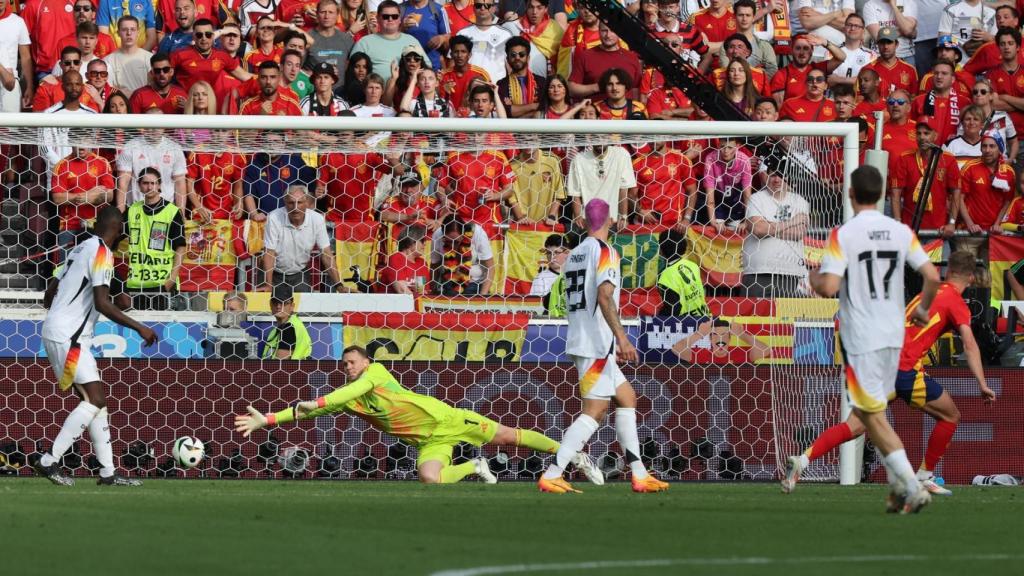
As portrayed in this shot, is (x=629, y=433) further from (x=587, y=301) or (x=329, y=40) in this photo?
(x=329, y=40)

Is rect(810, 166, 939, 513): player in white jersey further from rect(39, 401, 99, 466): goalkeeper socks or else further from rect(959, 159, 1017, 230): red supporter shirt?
rect(959, 159, 1017, 230): red supporter shirt

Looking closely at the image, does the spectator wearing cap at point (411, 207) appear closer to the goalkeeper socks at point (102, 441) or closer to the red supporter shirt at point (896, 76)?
the goalkeeper socks at point (102, 441)

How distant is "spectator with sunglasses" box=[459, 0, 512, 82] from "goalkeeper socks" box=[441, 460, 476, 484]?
6890mm

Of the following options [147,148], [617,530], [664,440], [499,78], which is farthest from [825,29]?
[617,530]

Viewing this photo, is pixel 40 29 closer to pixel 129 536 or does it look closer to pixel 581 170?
pixel 581 170

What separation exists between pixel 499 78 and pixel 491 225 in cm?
434

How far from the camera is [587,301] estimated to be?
1202 cm

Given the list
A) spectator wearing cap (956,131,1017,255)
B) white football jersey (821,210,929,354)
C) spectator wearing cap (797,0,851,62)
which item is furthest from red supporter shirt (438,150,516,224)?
spectator wearing cap (797,0,851,62)

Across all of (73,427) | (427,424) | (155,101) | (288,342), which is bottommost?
(427,424)

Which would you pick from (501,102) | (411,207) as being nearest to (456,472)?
(411,207)

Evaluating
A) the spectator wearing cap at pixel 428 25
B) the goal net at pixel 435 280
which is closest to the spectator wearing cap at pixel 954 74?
the goal net at pixel 435 280

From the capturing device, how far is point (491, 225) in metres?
15.5

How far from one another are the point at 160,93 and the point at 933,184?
27.5 ft

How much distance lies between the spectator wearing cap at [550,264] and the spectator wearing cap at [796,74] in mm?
4997
